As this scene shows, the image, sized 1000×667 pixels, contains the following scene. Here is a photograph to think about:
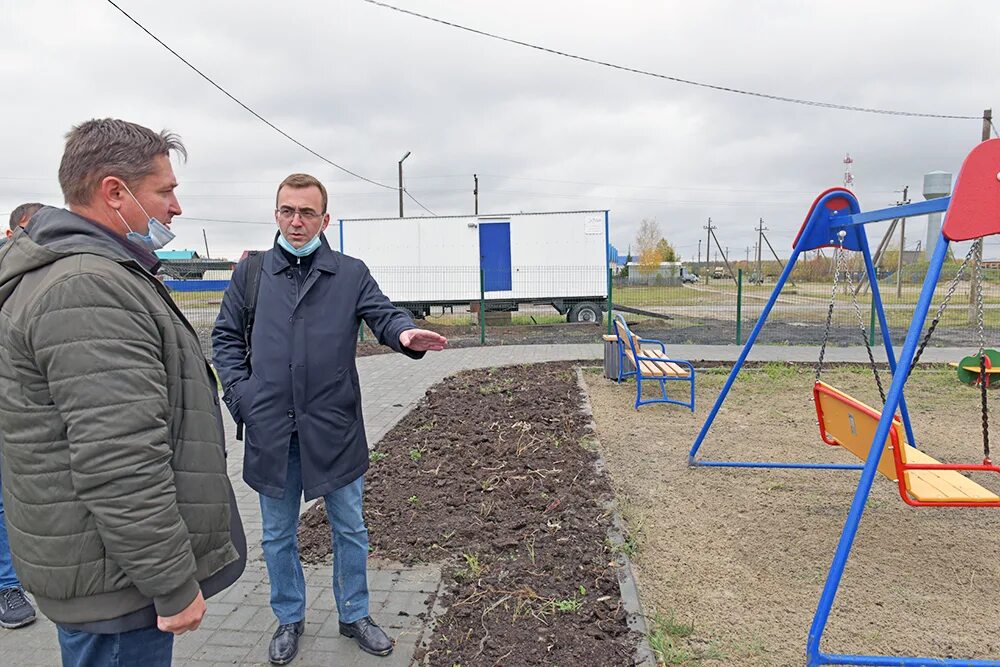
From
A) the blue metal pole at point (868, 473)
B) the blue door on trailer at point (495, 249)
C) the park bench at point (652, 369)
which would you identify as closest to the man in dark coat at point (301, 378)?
the blue metal pole at point (868, 473)

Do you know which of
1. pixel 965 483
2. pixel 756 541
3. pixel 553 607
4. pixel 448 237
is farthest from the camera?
pixel 448 237

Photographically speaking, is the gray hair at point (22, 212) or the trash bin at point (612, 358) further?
the trash bin at point (612, 358)

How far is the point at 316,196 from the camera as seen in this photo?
8.44 ft

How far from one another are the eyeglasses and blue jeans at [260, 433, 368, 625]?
87cm

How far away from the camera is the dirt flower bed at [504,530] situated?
2.76 m

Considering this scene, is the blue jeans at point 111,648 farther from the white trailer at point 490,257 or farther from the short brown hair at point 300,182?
the white trailer at point 490,257

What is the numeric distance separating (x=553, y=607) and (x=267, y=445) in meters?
1.51

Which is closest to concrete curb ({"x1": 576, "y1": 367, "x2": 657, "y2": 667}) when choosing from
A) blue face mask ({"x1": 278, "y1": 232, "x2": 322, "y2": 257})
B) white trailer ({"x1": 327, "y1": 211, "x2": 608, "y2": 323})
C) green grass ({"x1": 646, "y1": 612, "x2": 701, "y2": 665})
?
green grass ({"x1": 646, "y1": 612, "x2": 701, "y2": 665})

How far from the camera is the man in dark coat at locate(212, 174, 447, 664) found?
8.21 feet

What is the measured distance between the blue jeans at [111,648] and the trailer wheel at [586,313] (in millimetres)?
15938

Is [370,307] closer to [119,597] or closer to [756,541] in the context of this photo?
[119,597]

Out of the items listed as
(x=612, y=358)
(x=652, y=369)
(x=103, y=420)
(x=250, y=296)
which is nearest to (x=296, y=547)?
(x=250, y=296)

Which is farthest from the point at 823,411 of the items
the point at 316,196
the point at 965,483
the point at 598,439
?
the point at 316,196

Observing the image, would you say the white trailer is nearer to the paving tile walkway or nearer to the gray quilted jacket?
the paving tile walkway
